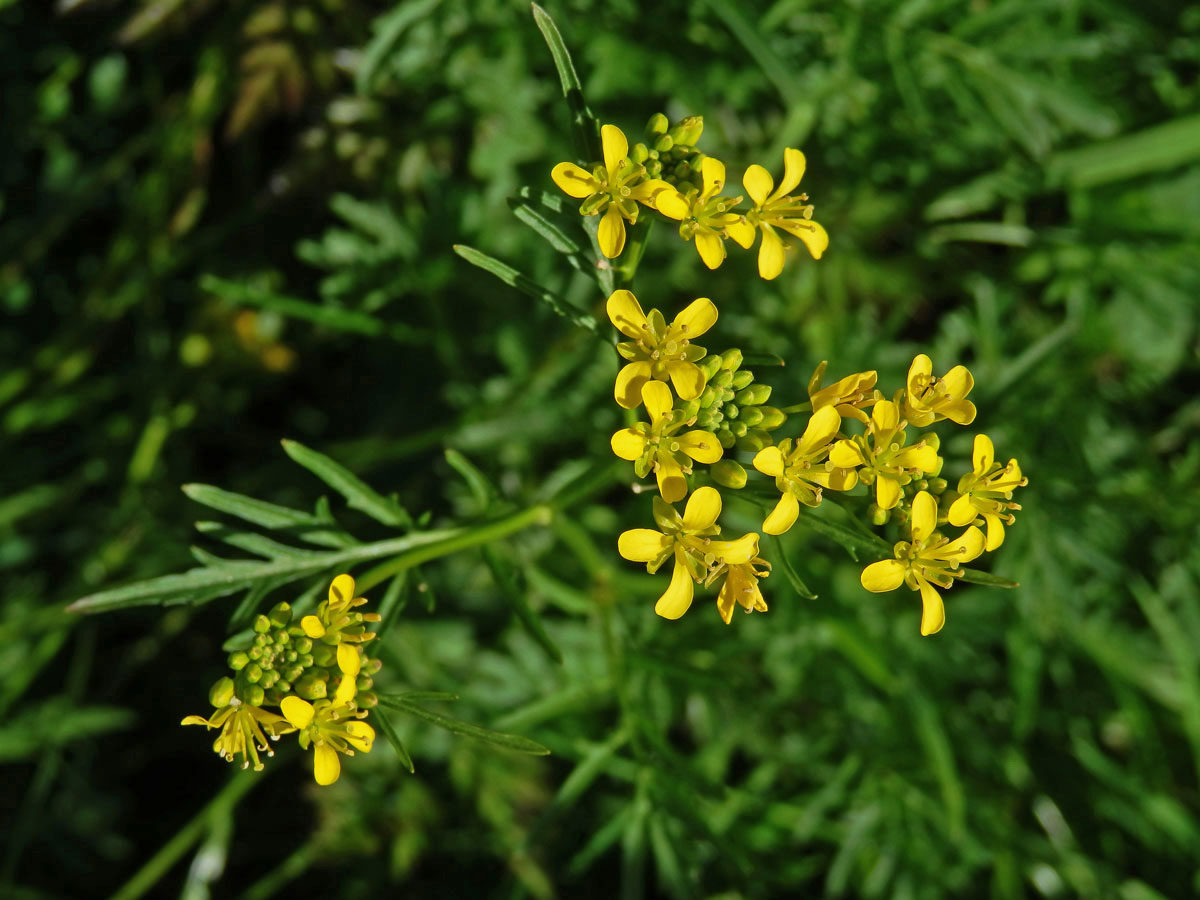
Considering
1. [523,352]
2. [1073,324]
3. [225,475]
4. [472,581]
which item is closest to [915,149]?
[1073,324]

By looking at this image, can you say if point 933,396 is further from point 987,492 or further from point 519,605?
point 519,605

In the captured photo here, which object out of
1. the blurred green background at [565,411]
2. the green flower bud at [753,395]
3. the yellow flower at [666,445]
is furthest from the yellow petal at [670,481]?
the blurred green background at [565,411]

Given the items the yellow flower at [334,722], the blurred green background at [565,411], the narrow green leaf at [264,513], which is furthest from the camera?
the blurred green background at [565,411]

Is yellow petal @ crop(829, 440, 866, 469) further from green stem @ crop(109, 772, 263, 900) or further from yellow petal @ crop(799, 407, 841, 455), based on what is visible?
green stem @ crop(109, 772, 263, 900)

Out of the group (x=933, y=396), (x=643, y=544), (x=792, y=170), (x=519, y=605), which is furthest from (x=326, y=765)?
(x=792, y=170)

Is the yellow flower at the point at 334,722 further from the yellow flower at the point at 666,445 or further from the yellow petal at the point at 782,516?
the yellow petal at the point at 782,516

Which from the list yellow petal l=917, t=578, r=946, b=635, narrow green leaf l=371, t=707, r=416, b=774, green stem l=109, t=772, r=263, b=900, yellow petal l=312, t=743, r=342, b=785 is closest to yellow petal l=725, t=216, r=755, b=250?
yellow petal l=917, t=578, r=946, b=635

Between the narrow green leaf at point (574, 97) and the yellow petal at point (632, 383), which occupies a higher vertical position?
the narrow green leaf at point (574, 97)
